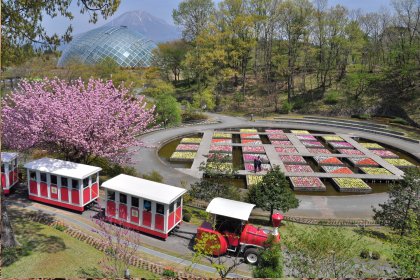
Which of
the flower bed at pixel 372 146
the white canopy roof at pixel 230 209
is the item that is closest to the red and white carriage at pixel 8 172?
the white canopy roof at pixel 230 209

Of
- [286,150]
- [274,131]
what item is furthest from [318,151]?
[274,131]

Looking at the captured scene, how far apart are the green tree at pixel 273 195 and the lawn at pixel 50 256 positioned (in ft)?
Result: 23.4

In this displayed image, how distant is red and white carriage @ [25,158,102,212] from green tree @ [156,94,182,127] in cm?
2377

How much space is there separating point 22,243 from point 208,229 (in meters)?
6.98

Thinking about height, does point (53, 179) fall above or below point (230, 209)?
above

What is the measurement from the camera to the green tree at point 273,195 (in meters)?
17.1

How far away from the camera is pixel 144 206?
15.0 meters

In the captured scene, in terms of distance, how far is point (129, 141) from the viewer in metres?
20.6

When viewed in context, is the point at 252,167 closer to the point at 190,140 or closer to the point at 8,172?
Result: the point at 190,140

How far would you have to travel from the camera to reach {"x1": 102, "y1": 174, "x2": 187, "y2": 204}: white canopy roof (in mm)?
14562

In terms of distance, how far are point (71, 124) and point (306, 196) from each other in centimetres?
1520

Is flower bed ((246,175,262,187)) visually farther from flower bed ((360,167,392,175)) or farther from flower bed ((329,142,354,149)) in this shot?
flower bed ((329,142,354,149))

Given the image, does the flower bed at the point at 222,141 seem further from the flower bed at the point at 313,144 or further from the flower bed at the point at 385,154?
the flower bed at the point at 385,154

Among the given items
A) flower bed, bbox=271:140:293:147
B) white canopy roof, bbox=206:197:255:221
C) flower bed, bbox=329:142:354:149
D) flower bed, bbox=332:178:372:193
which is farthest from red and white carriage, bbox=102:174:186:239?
flower bed, bbox=329:142:354:149
